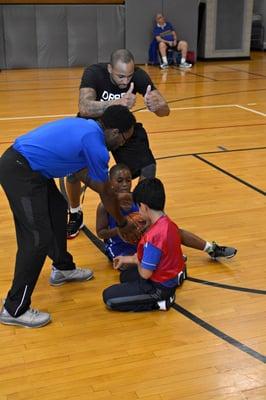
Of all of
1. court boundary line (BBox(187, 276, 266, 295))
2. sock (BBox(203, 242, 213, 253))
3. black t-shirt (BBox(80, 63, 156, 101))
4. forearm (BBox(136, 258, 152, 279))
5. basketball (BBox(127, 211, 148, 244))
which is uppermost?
black t-shirt (BBox(80, 63, 156, 101))

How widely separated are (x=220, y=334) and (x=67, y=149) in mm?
1347

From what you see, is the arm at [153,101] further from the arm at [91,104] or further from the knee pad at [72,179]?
the knee pad at [72,179]

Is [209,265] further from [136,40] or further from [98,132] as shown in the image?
[136,40]

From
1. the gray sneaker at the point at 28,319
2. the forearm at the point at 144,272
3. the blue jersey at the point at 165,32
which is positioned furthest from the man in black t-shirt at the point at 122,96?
the blue jersey at the point at 165,32

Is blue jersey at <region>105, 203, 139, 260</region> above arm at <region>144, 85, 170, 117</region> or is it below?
below

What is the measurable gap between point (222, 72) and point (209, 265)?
10.1m

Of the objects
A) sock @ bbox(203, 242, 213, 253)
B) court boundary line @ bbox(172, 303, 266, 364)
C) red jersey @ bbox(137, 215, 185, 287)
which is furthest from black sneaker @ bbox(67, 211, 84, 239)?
court boundary line @ bbox(172, 303, 266, 364)

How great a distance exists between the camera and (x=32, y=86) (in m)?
11.6

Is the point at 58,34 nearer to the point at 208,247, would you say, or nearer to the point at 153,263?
the point at 208,247

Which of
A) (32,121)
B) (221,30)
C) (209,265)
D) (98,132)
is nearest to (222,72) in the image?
(221,30)

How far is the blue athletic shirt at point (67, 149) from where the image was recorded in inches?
117

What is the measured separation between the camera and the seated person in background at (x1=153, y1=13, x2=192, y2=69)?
14031mm

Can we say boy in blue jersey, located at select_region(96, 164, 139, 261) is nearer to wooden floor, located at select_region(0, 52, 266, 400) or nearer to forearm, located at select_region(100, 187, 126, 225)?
wooden floor, located at select_region(0, 52, 266, 400)

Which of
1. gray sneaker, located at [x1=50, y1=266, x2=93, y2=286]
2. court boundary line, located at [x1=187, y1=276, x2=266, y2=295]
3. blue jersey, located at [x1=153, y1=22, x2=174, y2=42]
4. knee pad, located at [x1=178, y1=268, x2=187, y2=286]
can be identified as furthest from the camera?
blue jersey, located at [x1=153, y1=22, x2=174, y2=42]
